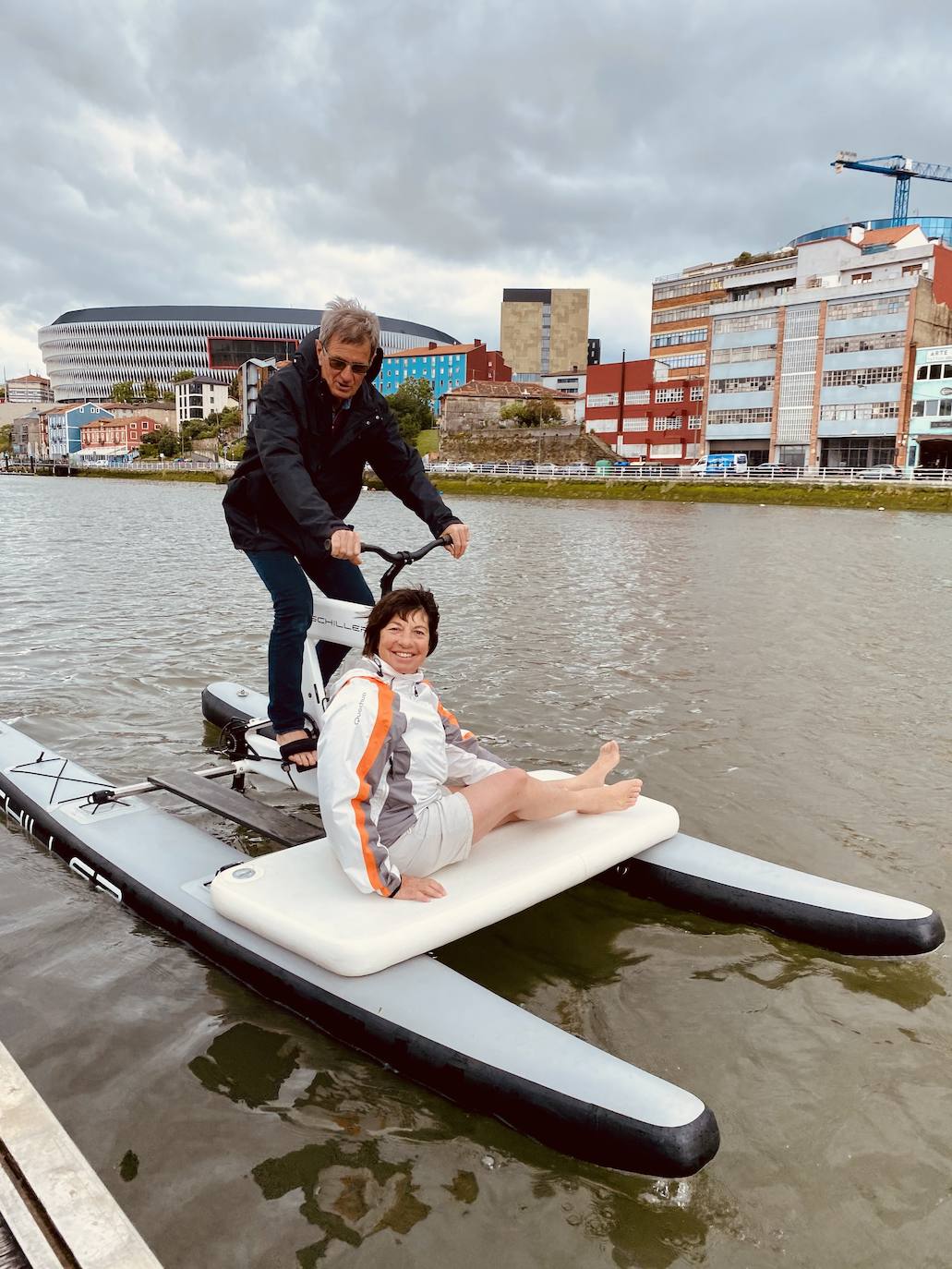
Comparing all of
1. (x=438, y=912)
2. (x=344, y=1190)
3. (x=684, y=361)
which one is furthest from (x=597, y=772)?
(x=684, y=361)

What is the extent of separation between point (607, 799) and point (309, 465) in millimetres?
2561

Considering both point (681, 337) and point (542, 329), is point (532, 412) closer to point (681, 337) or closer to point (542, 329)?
point (681, 337)

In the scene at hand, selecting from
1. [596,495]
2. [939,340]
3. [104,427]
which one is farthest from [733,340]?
[104,427]

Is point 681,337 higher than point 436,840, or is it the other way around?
point 681,337

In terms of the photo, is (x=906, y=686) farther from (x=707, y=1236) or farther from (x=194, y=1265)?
(x=194, y=1265)

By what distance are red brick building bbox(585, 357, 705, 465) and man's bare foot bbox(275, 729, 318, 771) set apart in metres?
79.2

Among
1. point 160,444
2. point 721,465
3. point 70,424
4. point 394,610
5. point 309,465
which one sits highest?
point 70,424

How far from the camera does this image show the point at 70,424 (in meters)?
160

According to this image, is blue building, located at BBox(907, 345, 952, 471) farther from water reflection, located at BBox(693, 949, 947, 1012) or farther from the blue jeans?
water reflection, located at BBox(693, 949, 947, 1012)

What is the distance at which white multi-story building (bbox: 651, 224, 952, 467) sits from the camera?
6619 cm

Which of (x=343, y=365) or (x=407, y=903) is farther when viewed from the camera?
(x=343, y=365)

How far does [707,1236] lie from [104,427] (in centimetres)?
16494

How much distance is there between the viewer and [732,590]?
1877 centimetres

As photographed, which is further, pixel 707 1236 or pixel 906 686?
pixel 906 686
